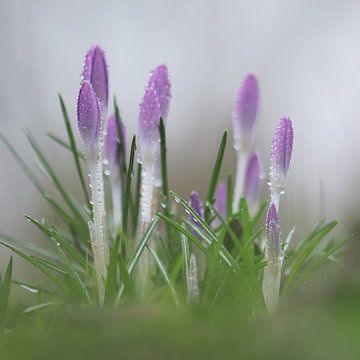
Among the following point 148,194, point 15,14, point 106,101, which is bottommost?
point 148,194

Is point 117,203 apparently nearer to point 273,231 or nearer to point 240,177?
point 240,177

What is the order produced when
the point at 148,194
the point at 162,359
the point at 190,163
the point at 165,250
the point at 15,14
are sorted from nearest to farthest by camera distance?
the point at 162,359, the point at 148,194, the point at 165,250, the point at 15,14, the point at 190,163

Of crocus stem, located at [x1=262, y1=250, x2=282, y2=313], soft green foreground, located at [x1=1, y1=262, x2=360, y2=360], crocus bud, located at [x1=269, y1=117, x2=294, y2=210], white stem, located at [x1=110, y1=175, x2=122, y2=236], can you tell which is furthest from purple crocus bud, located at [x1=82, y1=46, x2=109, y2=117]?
soft green foreground, located at [x1=1, y1=262, x2=360, y2=360]

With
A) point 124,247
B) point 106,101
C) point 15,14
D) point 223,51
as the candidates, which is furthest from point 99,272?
point 223,51

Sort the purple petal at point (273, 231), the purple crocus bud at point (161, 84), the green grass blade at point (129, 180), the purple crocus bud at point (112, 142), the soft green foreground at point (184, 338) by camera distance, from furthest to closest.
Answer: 1. the purple crocus bud at point (112, 142)
2. the purple crocus bud at point (161, 84)
3. the green grass blade at point (129, 180)
4. the purple petal at point (273, 231)
5. the soft green foreground at point (184, 338)

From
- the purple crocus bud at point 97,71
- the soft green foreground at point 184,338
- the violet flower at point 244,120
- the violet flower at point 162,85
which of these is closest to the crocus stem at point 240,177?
the violet flower at point 244,120

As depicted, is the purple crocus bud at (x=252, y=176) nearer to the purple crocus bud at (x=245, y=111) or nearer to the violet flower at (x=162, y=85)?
the purple crocus bud at (x=245, y=111)

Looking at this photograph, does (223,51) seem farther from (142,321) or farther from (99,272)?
(142,321)
